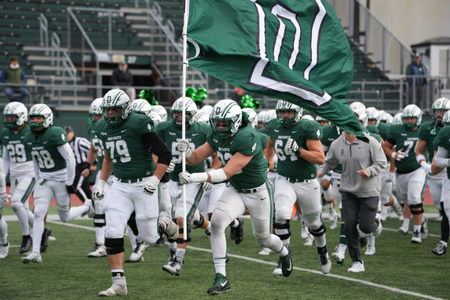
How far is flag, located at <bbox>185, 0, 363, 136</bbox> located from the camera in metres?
6.42

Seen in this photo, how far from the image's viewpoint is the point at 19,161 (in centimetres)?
977

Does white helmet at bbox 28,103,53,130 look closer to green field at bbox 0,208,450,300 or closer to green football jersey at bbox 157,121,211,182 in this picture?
green football jersey at bbox 157,121,211,182

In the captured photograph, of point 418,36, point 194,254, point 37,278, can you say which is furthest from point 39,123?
point 418,36

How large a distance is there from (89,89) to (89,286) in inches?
524

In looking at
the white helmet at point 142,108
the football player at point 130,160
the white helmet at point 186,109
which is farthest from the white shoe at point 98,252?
the football player at point 130,160

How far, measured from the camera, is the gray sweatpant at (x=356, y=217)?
8148mm

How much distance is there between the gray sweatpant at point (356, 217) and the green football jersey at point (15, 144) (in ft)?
15.0

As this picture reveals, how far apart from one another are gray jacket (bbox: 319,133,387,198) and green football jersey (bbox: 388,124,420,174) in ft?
10.2

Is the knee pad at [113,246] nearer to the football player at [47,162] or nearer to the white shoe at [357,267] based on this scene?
the football player at [47,162]

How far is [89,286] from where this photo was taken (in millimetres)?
7371

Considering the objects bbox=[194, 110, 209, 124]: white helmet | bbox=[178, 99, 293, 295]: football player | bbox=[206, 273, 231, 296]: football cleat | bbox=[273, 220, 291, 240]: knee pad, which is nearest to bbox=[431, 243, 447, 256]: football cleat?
bbox=[273, 220, 291, 240]: knee pad

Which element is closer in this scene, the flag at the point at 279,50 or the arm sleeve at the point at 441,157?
the flag at the point at 279,50

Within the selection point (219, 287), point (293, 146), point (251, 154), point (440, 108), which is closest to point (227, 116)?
point (251, 154)

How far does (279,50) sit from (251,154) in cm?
104
